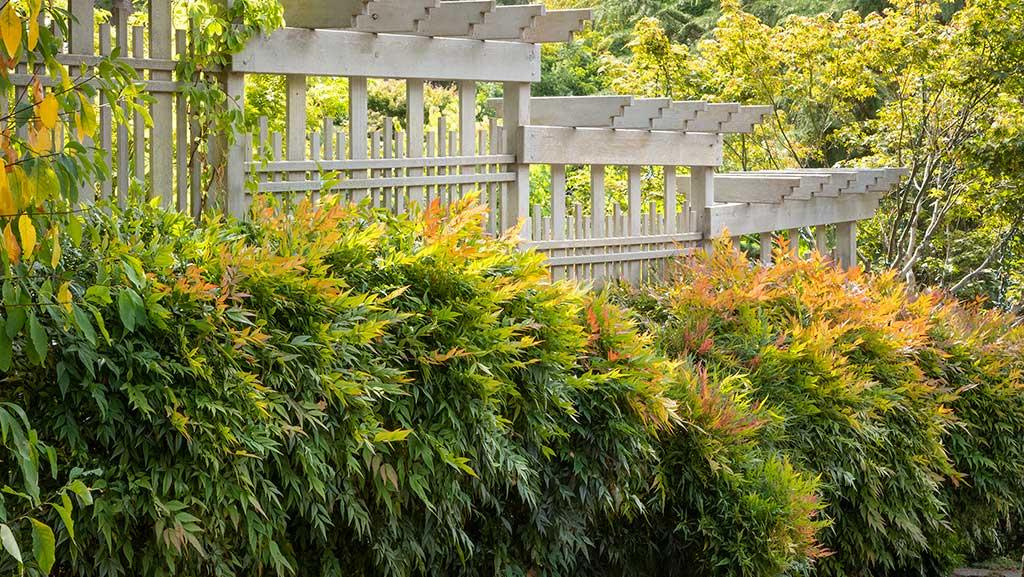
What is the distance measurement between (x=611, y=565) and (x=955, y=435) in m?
2.70

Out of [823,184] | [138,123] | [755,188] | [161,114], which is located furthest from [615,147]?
[138,123]

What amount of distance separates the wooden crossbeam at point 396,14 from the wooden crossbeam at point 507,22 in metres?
0.53

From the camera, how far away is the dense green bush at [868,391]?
19.4 ft

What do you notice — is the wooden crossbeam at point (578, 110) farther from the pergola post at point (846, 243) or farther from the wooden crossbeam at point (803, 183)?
the pergola post at point (846, 243)

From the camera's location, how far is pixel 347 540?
4.09 m

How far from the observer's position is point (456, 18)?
5785mm

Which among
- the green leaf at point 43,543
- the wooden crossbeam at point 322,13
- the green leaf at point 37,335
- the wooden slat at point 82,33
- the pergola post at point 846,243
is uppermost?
the wooden crossbeam at point 322,13

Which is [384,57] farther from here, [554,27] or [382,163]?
[554,27]

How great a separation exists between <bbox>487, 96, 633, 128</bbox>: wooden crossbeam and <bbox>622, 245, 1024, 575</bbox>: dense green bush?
103 centimetres

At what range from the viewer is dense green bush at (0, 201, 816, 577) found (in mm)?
3406

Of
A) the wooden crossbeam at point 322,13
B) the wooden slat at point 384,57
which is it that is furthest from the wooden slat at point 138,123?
the wooden crossbeam at point 322,13

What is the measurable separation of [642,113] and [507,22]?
1.26 meters

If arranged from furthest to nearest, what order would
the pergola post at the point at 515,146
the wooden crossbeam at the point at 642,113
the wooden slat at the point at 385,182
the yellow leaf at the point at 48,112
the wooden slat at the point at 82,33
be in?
the wooden crossbeam at the point at 642,113 < the pergola post at the point at 515,146 < the wooden slat at the point at 385,182 < the wooden slat at the point at 82,33 < the yellow leaf at the point at 48,112

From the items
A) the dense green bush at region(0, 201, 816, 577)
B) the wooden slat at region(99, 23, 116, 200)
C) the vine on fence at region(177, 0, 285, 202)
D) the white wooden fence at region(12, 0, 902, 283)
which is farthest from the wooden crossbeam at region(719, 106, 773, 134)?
the wooden slat at region(99, 23, 116, 200)
